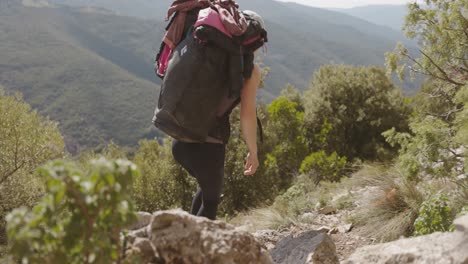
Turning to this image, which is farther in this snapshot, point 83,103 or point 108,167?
point 83,103

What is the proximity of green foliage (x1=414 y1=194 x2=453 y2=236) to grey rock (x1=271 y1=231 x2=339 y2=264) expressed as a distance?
1.08 m

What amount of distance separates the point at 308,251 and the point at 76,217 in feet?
6.27

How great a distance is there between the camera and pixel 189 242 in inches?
67.3

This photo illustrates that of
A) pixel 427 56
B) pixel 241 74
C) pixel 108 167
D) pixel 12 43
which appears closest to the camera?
pixel 108 167

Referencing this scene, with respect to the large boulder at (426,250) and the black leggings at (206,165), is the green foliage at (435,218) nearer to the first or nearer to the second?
the large boulder at (426,250)

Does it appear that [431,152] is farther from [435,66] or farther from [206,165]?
[206,165]

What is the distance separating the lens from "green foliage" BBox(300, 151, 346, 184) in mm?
12881

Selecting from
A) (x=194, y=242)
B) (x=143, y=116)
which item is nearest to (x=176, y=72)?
(x=194, y=242)

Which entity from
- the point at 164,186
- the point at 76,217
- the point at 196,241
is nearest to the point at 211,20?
the point at 196,241

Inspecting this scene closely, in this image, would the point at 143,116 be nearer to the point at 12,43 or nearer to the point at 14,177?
the point at 12,43

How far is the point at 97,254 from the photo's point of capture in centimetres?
118

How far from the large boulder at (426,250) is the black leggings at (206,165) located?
1011 millimetres

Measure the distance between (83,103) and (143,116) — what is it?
923 inches

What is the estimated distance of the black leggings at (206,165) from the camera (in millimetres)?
2631
